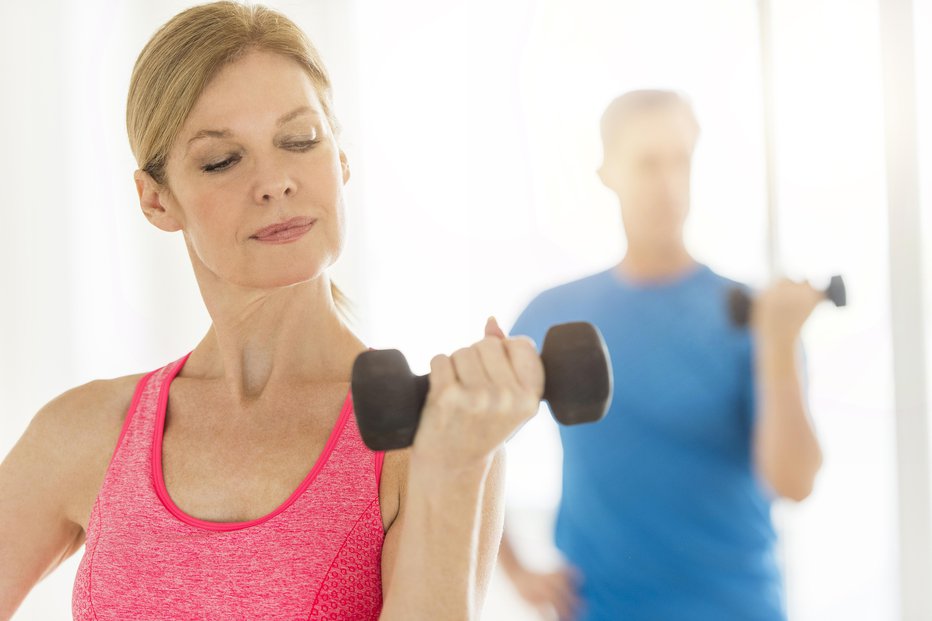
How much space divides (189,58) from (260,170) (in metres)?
0.15

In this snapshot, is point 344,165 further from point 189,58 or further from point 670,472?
point 670,472

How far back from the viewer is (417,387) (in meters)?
0.72

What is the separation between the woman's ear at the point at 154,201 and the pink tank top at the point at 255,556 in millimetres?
324

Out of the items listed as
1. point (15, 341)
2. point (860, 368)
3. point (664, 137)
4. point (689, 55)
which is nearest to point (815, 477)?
point (860, 368)

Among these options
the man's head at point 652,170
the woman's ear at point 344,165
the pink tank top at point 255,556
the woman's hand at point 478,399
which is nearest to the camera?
the woman's hand at point 478,399

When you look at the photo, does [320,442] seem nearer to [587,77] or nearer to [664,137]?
[664,137]

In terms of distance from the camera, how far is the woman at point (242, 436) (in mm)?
925

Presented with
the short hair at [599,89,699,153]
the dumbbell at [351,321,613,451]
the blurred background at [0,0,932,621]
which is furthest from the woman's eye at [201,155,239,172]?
the short hair at [599,89,699,153]

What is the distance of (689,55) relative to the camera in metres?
1.72

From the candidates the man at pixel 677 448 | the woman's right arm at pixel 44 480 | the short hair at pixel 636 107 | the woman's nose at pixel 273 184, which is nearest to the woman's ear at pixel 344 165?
the woman's nose at pixel 273 184

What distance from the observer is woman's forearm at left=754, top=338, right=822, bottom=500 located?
1.46 metres

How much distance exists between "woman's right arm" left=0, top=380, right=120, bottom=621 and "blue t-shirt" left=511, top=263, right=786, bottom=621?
0.79 metres

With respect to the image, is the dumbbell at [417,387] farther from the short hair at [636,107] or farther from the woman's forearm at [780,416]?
the short hair at [636,107]

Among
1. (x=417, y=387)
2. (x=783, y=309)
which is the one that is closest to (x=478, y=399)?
(x=417, y=387)
